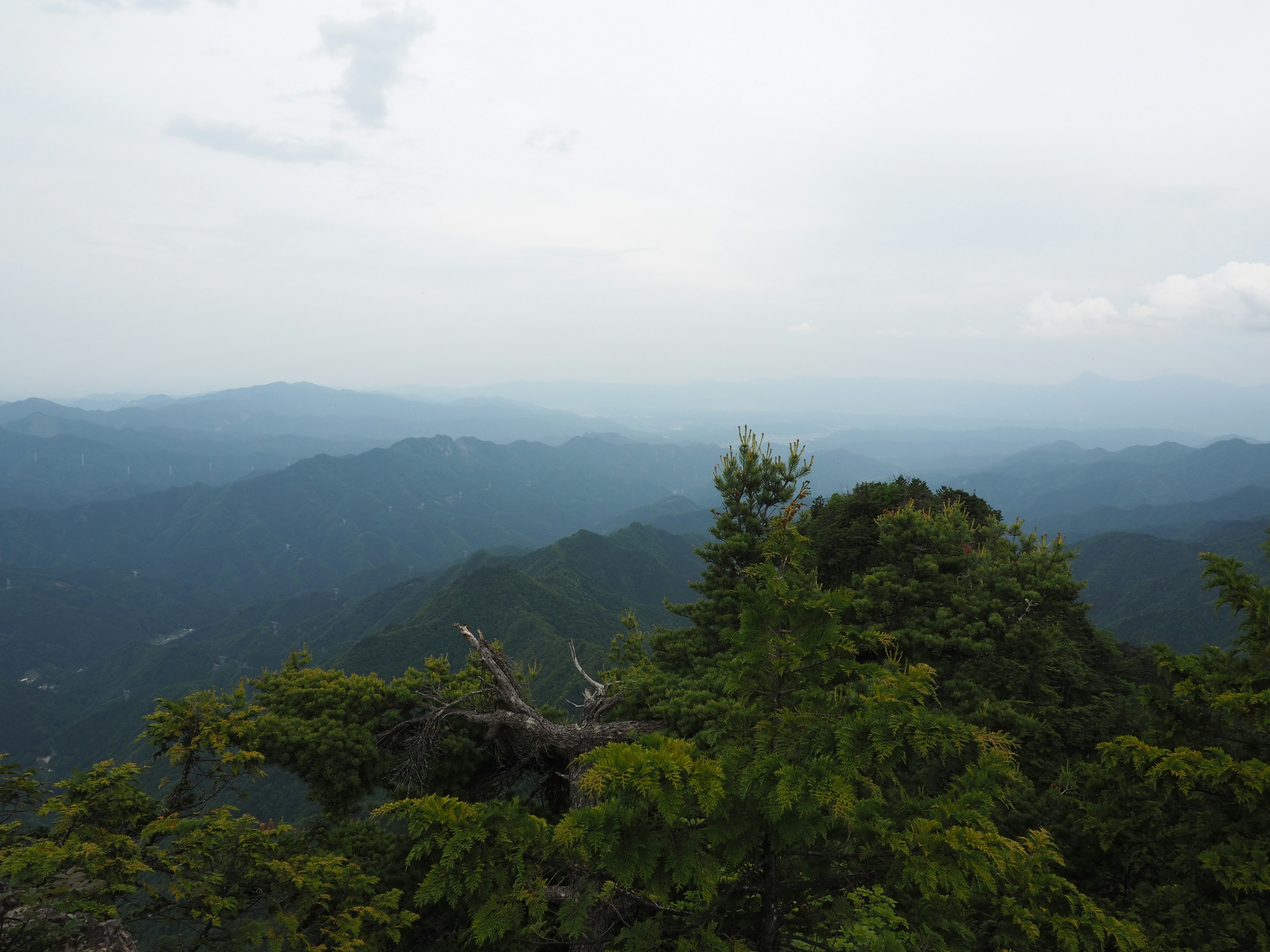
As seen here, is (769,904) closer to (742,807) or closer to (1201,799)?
(742,807)

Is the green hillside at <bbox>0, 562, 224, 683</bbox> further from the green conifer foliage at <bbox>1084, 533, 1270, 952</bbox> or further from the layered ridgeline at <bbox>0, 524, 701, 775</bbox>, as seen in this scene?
the green conifer foliage at <bbox>1084, 533, 1270, 952</bbox>

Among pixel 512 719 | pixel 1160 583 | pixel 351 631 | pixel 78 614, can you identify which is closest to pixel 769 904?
pixel 512 719

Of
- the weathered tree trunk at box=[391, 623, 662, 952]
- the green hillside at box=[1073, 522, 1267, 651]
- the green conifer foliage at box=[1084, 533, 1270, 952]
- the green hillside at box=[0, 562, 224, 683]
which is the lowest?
the green hillside at box=[0, 562, 224, 683]

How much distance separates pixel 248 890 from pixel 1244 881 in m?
13.5

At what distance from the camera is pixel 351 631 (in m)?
136

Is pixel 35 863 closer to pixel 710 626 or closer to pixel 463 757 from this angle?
pixel 463 757

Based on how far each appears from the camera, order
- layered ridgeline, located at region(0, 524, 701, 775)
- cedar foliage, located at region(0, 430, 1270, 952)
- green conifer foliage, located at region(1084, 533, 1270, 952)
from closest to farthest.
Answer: cedar foliage, located at region(0, 430, 1270, 952), green conifer foliage, located at region(1084, 533, 1270, 952), layered ridgeline, located at region(0, 524, 701, 775)

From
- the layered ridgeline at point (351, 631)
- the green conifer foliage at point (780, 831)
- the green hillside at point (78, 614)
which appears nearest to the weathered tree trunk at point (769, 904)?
the green conifer foliage at point (780, 831)

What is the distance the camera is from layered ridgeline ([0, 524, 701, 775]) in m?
94.8

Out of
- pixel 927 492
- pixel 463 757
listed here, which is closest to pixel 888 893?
pixel 463 757

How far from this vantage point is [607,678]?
16.2m

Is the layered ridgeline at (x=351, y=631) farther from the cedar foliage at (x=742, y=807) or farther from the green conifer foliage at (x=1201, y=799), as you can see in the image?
the green conifer foliage at (x=1201, y=799)

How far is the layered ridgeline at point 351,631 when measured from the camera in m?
94.8

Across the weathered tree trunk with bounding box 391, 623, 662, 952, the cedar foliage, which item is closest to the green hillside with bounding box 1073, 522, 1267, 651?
the cedar foliage
